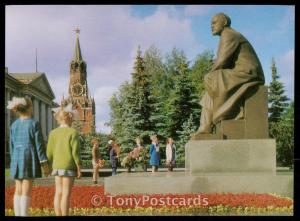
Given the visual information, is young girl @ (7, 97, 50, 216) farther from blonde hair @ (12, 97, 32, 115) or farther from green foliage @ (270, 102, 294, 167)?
green foliage @ (270, 102, 294, 167)

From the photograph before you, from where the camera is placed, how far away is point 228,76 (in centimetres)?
1048

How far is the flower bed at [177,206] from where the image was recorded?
9203mm

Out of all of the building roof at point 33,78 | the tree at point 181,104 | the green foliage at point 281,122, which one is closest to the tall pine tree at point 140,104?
the tree at point 181,104

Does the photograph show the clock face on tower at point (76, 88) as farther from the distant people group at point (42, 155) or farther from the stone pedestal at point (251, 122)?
the distant people group at point (42, 155)

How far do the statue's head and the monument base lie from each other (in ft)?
10.1

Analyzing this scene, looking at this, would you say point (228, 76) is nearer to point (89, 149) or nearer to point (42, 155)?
point (42, 155)

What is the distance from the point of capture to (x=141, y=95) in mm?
29156

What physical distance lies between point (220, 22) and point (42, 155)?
496cm

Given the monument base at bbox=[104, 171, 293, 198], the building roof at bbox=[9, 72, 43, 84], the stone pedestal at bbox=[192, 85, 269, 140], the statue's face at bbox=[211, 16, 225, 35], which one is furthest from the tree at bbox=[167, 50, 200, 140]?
the monument base at bbox=[104, 171, 293, 198]

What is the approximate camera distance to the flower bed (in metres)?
9.20

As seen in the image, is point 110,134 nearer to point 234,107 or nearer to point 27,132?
point 234,107

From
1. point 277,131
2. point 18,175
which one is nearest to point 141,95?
point 277,131

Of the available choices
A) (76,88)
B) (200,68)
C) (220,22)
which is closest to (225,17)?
(220,22)

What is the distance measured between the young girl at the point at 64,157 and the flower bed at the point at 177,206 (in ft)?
5.01
